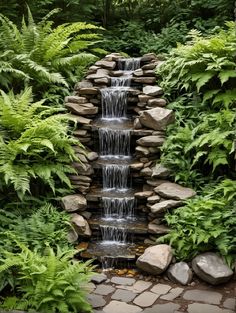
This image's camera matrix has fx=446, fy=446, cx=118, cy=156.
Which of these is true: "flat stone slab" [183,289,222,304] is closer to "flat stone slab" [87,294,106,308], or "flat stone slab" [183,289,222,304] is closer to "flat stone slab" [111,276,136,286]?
"flat stone slab" [111,276,136,286]

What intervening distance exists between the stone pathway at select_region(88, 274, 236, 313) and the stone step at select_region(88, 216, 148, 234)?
908mm

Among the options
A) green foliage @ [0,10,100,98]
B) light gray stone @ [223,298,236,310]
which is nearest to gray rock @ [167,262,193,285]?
light gray stone @ [223,298,236,310]

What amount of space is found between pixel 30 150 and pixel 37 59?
273cm

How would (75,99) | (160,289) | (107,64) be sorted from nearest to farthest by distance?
(160,289)
(75,99)
(107,64)

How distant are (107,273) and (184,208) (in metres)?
1.27

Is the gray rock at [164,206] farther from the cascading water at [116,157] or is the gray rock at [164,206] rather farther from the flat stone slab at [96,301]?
the flat stone slab at [96,301]

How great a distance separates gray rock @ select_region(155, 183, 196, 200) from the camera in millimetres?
5926

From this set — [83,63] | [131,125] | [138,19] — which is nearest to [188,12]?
[138,19]

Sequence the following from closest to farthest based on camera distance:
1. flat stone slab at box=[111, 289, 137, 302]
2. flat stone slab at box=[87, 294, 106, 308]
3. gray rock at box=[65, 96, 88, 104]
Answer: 1. flat stone slab at box=[87, 294, 106, 308]
2. flat stone slab at box=[111, 289, 137, 302]
3. gray rock at box=[65, 96, 88, 104]

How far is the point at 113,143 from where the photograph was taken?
7480 mm

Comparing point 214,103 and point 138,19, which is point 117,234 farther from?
point 138,19

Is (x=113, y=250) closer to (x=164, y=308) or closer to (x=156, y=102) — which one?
(x=164, y=308)

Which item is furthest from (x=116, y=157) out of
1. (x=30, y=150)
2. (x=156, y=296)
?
(x=156, y=296)

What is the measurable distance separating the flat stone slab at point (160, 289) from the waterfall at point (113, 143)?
2.82 meters
